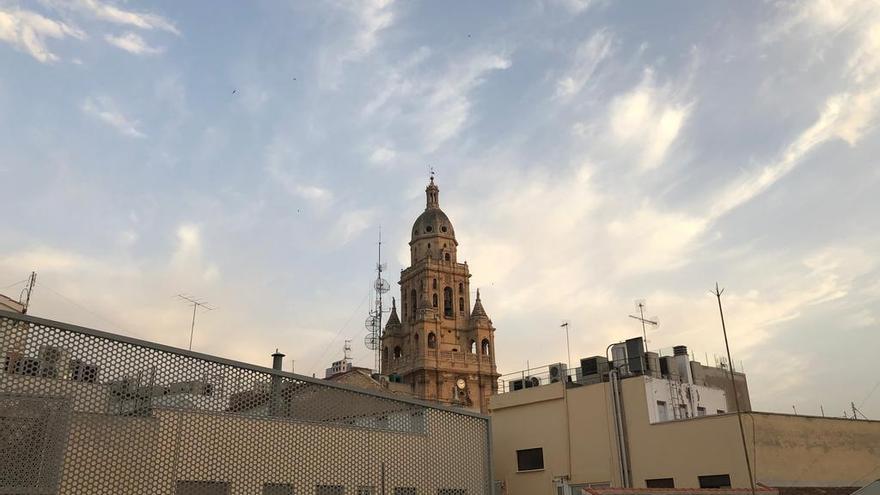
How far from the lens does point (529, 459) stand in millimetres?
29359

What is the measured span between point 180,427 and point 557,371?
22449mm

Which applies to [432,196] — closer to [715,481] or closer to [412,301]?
[412,301]

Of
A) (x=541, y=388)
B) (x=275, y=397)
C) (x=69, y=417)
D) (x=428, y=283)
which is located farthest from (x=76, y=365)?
(x=428, y=283)

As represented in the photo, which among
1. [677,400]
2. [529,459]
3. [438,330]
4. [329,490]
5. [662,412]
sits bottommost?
[329,490]

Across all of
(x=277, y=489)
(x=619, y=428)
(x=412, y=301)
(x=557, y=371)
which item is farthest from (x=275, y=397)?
(x=412, y=301)

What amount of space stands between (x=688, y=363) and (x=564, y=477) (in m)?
8.46

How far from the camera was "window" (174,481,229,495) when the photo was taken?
51.1 ft

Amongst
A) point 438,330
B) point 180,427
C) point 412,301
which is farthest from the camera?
point 412,301

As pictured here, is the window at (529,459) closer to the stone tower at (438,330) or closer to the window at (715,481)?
the window at (715,481)

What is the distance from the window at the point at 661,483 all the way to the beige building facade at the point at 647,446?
0.12 feet

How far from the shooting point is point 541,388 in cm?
2942

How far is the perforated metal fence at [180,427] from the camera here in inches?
539

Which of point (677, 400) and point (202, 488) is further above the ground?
point (677, 400)

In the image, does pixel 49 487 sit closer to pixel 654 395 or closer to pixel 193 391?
pixel 193 391
